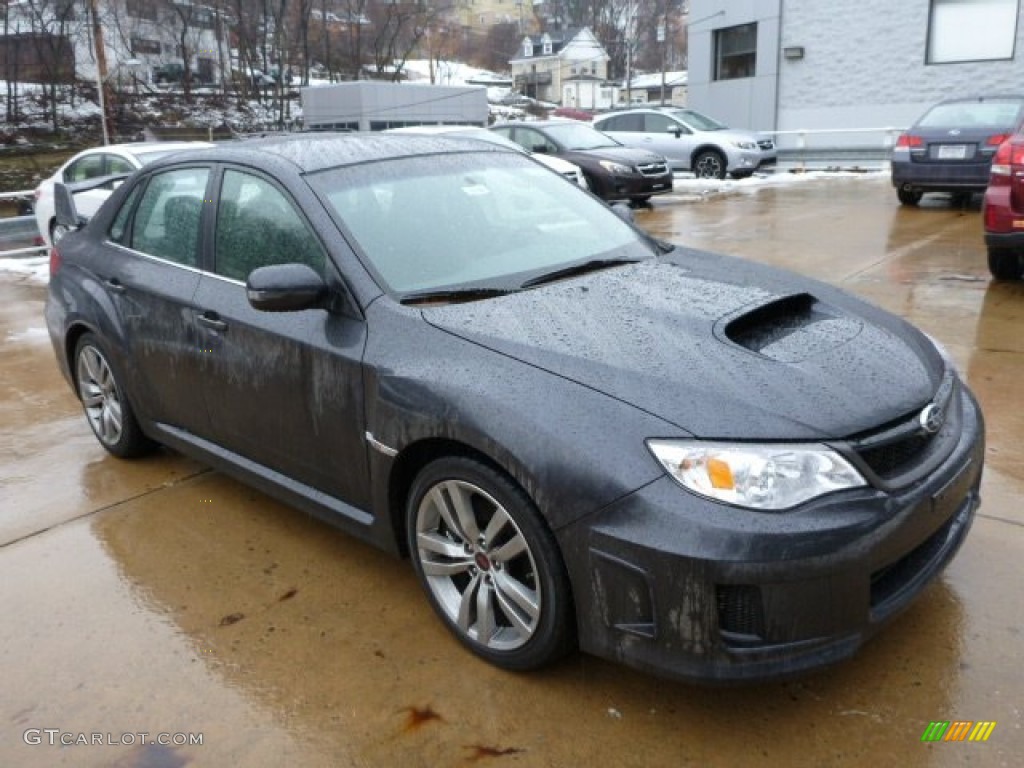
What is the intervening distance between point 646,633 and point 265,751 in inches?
43.9

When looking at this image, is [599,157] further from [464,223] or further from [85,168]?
[464,223]

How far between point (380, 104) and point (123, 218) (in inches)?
1409

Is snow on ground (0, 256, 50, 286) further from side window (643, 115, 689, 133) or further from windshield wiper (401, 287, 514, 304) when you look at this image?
side window (643, 115, 689, 133)

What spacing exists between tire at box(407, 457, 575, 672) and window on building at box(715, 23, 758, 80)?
978 inches

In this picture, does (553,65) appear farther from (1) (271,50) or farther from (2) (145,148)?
(2) (145,148)

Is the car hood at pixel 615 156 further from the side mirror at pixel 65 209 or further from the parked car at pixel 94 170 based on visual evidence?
A: the side mirror at pixel 65 209

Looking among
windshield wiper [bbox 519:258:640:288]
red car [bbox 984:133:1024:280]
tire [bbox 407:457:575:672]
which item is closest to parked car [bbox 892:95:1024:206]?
red car [bbox 984:133:1024:280]

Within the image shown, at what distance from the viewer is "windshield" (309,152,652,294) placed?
3.17 m

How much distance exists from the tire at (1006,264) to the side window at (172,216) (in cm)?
632

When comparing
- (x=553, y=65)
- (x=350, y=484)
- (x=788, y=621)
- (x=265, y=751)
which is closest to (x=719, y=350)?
(x=788, y=621)

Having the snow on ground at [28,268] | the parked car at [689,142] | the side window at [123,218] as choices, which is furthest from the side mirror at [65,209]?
the parked car at [689,142]

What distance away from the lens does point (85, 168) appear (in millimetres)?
10836

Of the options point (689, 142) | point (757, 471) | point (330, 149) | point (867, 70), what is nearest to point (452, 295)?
point (330, 149)

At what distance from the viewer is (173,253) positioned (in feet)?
12.9
